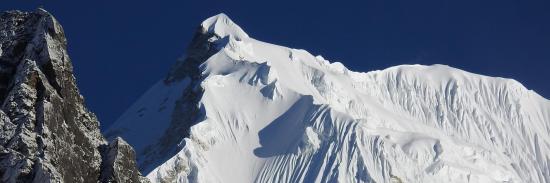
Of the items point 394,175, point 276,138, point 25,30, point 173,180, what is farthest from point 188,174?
point 25,30

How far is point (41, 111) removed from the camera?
2681 cm

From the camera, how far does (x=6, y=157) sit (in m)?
25.6

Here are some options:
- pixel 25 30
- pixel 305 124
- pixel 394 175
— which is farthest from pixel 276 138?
pixel 25 30

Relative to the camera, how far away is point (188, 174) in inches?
6732

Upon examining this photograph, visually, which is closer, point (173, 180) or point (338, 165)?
point (173, 180)

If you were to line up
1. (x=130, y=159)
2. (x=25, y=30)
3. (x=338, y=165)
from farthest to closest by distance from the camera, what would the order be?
1. (x=338, y=165)
2. (x=25, y=30)
3. (x=130, y=159)

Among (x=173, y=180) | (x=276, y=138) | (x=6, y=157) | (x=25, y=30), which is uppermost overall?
(x=276, y=138)

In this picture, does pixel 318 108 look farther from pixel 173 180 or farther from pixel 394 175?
pixel 173 180

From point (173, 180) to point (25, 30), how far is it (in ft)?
453

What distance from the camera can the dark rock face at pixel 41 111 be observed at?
25.8 m

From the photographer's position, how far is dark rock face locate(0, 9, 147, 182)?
2580 centimetres

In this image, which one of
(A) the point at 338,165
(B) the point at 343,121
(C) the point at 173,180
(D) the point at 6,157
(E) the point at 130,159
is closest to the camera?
(D) the point at 6,157

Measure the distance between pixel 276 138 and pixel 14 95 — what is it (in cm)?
16113

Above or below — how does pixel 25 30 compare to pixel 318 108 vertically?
below
